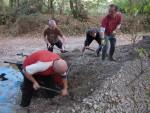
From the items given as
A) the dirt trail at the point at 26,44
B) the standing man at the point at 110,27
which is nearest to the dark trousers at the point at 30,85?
the standing man at the point at 110,27

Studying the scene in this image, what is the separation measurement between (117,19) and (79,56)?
1.95m

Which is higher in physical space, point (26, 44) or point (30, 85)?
point (30, 85)

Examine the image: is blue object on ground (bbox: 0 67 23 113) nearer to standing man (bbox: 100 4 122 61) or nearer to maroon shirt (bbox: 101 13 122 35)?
standing man (bbox: 100 4 122 61)

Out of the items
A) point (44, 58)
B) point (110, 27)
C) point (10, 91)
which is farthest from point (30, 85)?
point (110, 27)

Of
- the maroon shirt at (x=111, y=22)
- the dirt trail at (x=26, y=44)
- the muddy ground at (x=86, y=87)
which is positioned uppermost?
the maroon shirt at (x=111, y=22)

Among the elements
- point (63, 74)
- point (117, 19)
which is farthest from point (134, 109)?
point (117, 19)

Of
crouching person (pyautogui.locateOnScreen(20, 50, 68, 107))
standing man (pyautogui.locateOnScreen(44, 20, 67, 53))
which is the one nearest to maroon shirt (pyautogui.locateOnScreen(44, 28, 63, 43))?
standing man (pyautogui.locateOnScreen(44, 20, 67, 53))

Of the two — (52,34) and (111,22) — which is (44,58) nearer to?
(111,22)

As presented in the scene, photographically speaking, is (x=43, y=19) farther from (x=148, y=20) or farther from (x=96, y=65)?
(x=96, y=65)

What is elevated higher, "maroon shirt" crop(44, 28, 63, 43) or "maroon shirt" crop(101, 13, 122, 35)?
"maroon shirt" crop(101, 13, 122, 35)

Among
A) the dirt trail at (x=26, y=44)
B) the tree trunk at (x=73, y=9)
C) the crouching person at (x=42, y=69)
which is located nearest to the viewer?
the crouching person at (x=42, y=69)

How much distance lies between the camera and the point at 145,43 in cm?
1230

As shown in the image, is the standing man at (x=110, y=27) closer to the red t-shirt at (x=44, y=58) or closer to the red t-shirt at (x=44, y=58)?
the red t-shirt at (x=44, y=58)

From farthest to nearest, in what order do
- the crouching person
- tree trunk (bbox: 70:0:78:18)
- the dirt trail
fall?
tree trunk (bbox: 70:0:78:18) → the dirt trail → the crouching person
